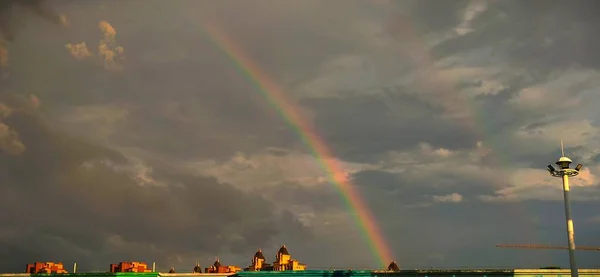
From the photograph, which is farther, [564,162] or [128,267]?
[128,267]

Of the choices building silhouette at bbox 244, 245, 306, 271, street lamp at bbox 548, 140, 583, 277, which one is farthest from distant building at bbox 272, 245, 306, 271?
street lamp at bbox 548, 140, 583, 277

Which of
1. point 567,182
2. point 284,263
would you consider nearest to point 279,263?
point 284,263

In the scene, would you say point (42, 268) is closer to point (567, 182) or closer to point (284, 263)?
point (284, 263)

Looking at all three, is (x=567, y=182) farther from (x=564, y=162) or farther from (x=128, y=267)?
(x=128, y=267)

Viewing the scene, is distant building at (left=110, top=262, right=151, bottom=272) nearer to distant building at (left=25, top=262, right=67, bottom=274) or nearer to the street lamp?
distant building at (left=25, top=262, right=67, bottom=274)

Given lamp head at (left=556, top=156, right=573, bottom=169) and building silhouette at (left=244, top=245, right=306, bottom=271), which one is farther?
building silhouette at (left=244, top=245, right=306, bottom=271)

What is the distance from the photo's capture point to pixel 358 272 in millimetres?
99625

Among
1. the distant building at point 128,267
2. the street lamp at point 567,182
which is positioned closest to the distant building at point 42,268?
the distant building at point 128,267

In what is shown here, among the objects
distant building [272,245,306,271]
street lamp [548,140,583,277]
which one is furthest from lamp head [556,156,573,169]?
distant building [272,245,306,271]

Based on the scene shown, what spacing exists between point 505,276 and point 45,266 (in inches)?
4133

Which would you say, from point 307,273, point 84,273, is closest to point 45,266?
point 84,273

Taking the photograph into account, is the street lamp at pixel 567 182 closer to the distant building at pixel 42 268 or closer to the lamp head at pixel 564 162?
the lamp head at pixel 564 162

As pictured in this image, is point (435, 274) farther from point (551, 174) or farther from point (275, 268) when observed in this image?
point (275, 268)

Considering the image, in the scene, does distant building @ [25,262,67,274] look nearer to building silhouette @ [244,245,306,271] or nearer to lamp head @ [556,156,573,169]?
building silhouette @ [244,245,306,271]
